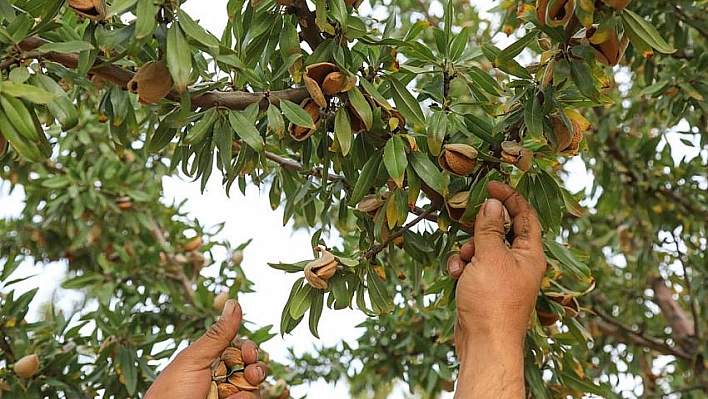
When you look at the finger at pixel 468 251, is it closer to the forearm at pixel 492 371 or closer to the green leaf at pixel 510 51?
the forearm at pixel 492 371

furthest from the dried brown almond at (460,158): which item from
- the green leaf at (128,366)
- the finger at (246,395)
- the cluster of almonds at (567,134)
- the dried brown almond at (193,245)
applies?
the dried brown almond at (193,245)

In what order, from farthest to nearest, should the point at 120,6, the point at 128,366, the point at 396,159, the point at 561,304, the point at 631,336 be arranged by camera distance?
the point at 631,336
the point at 128,366
the point at 561,304
the point at 396,159
the point at 120,6

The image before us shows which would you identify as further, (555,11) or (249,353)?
(249,353)

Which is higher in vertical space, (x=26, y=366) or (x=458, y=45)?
(x=458, y=45)

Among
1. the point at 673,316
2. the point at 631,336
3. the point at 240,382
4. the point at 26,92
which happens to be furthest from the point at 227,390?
the point at 673,316

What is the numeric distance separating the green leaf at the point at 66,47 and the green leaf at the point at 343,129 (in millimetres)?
310

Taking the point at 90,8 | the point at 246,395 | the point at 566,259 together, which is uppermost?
the point at 90,8

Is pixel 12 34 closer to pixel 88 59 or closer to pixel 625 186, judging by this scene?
pixel 88 59

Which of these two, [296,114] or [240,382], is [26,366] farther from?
[296,114]

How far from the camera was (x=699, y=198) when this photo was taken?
226cm

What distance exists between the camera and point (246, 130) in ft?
3.17

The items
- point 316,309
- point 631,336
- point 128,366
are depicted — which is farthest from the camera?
point 631,336

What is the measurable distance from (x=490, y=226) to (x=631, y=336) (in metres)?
1.50

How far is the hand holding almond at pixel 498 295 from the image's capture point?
0.97m
